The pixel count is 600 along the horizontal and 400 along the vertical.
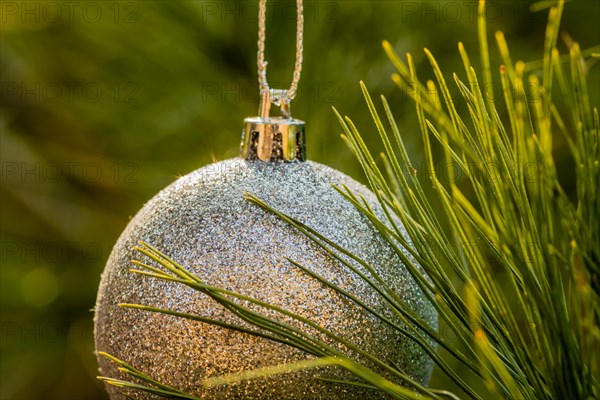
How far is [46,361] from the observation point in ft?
3.76

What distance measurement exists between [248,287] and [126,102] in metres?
0.61

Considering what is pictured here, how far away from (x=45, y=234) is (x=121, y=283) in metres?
0.74

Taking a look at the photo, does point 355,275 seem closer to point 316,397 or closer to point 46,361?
point 316,397

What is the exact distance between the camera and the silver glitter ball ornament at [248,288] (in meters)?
0.44

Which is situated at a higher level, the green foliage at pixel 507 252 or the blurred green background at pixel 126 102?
the blurred green background at pixel 126 102

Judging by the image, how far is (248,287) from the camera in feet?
1.43

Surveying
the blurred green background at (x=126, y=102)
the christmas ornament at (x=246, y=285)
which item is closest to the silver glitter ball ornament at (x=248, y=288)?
the christmas ornament at (x=246, y=285)

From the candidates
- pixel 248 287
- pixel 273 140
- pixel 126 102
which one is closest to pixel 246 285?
pixel 248 287

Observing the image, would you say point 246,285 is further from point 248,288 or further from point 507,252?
point 507,252

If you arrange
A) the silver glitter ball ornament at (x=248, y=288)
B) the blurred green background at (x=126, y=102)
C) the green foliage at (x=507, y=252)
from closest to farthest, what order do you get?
the green foliage at (x=507, y=252) → the silver glitter ball ornament at (x=248, y=288) → the blurred green background at (x=126, y=102)

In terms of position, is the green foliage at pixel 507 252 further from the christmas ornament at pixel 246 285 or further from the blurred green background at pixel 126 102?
the blurred green background at pixel 126 102

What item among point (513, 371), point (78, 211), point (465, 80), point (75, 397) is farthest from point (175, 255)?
point (75, 397)

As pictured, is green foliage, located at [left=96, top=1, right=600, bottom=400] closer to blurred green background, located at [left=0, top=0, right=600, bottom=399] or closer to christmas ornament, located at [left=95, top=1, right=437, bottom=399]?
christmas ornament, located at [left=95, top=1, right=437, bottom=399]

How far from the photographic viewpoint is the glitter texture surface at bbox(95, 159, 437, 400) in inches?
17.2
